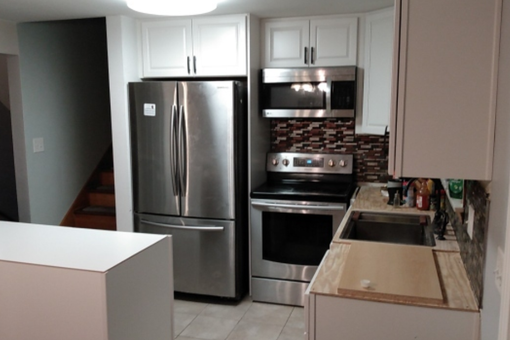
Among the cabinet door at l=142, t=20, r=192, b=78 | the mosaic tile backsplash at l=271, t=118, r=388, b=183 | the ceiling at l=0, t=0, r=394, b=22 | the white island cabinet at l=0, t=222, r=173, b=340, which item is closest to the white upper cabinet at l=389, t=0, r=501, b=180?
the white island cabinet at l=0, t=222, r=173, b=340

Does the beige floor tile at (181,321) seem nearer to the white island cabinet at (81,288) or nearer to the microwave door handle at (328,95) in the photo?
the white island cabinet at (81,288)

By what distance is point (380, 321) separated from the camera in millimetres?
1616

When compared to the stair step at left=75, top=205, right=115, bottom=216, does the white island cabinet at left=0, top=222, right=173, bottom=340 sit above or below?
above

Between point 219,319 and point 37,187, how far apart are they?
6.37ft

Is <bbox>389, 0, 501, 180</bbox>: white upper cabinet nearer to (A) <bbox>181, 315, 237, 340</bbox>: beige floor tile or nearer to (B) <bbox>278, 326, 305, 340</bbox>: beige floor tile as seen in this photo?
(B) <bbox>278, 326, 305, 340</bbox>: beige floor tile

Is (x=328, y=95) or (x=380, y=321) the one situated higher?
(x=328, y=95)

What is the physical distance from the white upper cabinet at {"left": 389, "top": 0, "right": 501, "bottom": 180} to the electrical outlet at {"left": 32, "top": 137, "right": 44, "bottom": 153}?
129 inches

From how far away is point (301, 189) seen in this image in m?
3.44

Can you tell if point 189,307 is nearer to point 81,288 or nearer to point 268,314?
point 268,314

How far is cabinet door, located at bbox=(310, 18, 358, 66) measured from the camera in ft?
10.8

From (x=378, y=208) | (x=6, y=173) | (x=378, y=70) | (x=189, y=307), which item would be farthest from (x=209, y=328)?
(x=6, y=173)

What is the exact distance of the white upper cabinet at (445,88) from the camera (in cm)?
134

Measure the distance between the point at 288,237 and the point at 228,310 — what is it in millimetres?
693

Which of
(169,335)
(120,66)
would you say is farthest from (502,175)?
(120,66)
